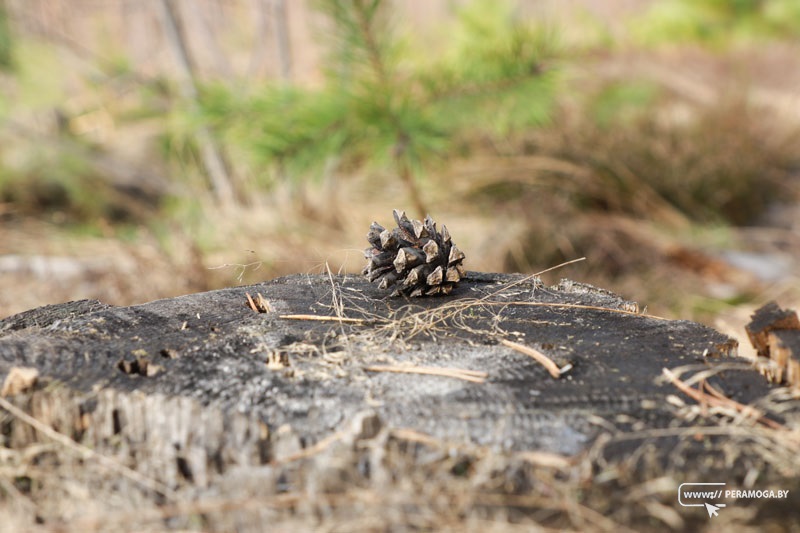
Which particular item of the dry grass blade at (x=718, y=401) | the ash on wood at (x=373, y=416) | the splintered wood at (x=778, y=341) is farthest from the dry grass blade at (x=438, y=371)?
the splintered wood at (x=778, y=341)

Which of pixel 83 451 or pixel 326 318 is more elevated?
pixel 326 318

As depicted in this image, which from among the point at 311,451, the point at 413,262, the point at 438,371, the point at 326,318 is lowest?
the point at 311,451

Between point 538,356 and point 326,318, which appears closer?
point 538,356

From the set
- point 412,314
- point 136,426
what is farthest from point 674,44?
point 136,426

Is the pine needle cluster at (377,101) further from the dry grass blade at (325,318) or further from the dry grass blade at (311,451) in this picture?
the dry grass blade at (311,451)

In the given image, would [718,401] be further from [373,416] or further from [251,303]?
[251,303]

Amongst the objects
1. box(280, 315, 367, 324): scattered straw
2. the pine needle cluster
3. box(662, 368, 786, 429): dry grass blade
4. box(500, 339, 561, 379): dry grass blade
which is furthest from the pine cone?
the pine needle cluster

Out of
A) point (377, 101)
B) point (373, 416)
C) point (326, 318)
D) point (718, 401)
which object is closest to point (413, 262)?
point (326, 318)
